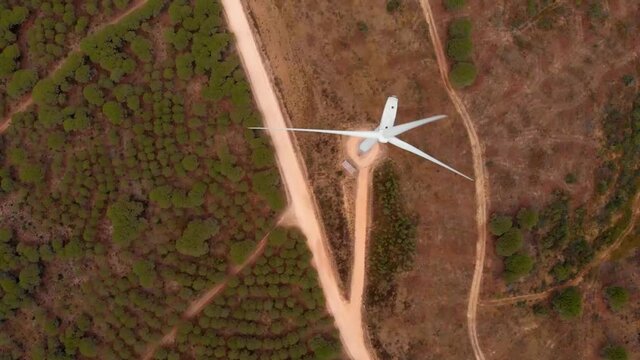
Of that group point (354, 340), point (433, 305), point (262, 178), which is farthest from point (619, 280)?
point (262, 178)

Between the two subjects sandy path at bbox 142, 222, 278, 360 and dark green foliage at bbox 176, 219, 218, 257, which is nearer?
dark green foliage at bbox 176, 219, 218, 257

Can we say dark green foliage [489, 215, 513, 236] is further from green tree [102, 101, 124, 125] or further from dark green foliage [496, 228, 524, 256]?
green tree [102, 101, 124, 125]

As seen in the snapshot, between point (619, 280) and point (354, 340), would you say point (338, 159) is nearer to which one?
point (354, 340)

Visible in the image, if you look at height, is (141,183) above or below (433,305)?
above

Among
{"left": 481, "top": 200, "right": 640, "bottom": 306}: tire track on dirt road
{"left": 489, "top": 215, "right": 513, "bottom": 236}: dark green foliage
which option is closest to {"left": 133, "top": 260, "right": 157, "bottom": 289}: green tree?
{"left": 481, "top": 200, "right": 640, "bottom": 306}: tire track on dirt road

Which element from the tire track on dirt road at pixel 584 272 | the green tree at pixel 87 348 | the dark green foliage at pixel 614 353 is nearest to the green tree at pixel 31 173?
the green tree at pixel 87 348

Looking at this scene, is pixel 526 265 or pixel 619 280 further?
pixel 619 280

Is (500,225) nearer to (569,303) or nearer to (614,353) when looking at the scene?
(569,303)
